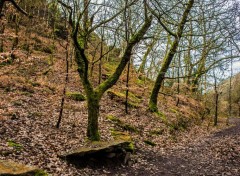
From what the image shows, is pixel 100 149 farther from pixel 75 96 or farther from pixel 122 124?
pixel 75 96

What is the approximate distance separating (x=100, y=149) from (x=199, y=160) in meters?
4.34

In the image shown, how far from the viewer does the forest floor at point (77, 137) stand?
7.44 meters

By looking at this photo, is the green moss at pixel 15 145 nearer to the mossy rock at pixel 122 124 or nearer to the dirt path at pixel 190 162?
the dirt path at pixel 190 162

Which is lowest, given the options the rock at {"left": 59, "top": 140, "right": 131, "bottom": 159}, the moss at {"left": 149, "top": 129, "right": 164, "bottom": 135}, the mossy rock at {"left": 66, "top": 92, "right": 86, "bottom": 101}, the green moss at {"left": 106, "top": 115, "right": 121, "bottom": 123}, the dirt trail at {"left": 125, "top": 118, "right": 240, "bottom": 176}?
the dirt trail at {"left": 125, "top": 118, "right": 240, "bottom": 176}

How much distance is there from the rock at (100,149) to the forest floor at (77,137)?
10.8 inches

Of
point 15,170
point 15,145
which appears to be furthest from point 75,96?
point 15,170

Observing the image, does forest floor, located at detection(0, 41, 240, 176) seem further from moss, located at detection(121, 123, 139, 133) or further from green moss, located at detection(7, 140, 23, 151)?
moss, located at detection(121, 123, 139, 133)

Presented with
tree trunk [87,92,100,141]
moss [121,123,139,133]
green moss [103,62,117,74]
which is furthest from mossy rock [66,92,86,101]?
green moss [103,62,117,74]

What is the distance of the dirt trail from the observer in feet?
Answer: 27.7

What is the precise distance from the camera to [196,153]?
10.9 meters

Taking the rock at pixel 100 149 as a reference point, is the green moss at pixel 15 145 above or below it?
above

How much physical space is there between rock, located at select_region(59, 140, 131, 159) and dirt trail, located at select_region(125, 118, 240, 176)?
950 mm

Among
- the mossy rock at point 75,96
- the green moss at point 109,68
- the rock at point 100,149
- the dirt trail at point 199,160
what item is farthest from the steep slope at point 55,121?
the green moss at point 109,68

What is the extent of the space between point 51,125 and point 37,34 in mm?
13587
